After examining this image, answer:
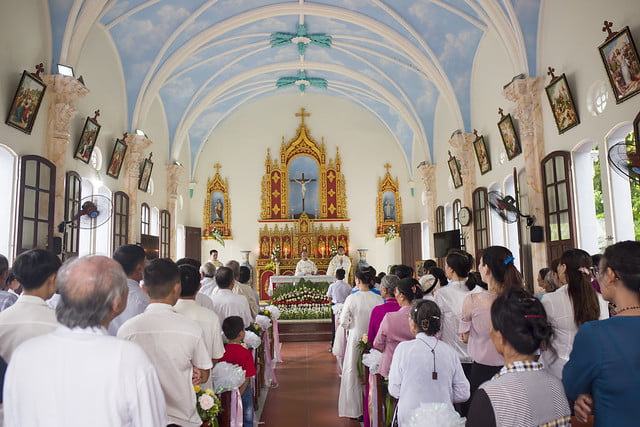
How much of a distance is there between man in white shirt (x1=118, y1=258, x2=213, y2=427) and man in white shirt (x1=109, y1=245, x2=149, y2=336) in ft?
2.59

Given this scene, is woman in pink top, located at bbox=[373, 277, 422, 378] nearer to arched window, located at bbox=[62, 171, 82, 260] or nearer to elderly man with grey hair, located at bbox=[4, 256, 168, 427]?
elderly man with grey hair, located at bbox=[4, 256, 168, 427]

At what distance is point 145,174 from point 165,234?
343 centimetres

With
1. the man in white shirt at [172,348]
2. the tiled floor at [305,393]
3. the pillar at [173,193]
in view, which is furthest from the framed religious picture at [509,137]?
the pillar at [173,193]

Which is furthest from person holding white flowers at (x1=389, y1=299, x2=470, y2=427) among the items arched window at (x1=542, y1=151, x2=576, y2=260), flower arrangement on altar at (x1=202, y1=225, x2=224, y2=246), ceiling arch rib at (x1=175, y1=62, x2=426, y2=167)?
flower arrangement on altar at (x1=202, y1=225, x2=224, y2=246)

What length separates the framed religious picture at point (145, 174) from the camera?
15.7 m

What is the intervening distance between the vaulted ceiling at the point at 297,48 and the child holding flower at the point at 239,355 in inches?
324

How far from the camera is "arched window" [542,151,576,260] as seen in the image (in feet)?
31.5

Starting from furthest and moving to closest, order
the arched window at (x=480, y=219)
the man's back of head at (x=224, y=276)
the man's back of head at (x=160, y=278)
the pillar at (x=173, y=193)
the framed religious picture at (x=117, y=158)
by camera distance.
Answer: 1. the pillar at (x=173, y=193)
2. the arched window at (x=480, y=219)
3. the framed religious picture at (x=117, y=158)
4. the man's back of head at (x=224, y=276)
5. the man's back of head at (x=160, y=278)

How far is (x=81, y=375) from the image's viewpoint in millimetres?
1884

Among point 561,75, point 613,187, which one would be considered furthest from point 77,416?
point 561,75

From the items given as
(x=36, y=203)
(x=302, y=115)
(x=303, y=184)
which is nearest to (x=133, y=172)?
(x=36, y=203)

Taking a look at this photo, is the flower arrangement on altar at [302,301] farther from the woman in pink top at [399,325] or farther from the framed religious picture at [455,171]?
the woman in pink top at [399,325]

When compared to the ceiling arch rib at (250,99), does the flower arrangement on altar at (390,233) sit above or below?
below

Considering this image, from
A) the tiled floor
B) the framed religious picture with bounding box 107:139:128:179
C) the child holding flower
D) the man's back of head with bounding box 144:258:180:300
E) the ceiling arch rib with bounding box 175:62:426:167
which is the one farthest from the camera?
the ceiling arch rib with bounding box 175:62:426:167
